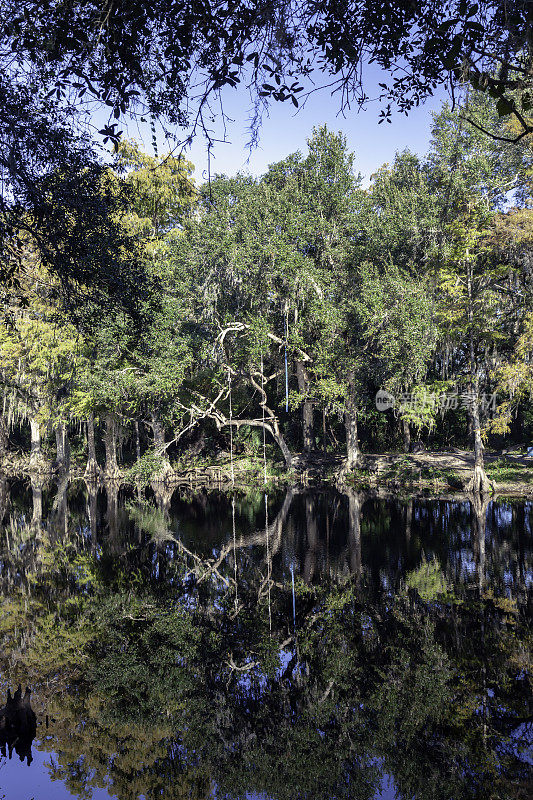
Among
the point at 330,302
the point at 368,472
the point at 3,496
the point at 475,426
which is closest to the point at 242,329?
the point at 330,302

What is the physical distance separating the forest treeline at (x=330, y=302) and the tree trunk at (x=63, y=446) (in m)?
0.24

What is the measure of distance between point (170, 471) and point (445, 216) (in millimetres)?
16819

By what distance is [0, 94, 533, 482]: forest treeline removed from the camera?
21.5m

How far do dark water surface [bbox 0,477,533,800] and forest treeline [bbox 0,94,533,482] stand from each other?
9.60 meters

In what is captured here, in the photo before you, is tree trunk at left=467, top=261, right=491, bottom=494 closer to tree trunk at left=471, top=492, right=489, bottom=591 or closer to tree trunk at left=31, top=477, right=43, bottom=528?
tree trunk at left=471, top=492, right=489, bottom=591

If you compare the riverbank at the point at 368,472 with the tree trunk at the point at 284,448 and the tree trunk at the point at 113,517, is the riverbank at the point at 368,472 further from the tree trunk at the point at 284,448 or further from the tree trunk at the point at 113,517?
the tree trunk at the point at 113,517

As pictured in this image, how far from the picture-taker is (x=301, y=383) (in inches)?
1110

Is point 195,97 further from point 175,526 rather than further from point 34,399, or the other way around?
point 34,399

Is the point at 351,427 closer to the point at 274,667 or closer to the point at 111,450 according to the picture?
the point at 111,450

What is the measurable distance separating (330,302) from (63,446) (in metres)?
16.5

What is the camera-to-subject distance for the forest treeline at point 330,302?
21500 millimetres

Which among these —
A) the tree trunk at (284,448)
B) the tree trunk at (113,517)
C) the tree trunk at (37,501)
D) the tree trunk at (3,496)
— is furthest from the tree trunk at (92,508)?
the tree trunk at (284,448)

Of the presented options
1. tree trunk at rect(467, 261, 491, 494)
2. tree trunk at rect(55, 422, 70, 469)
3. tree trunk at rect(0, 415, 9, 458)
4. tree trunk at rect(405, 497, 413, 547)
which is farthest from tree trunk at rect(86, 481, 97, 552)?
tree trunk at rect(467, 261, 491, 494)

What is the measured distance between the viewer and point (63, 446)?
31375mm
